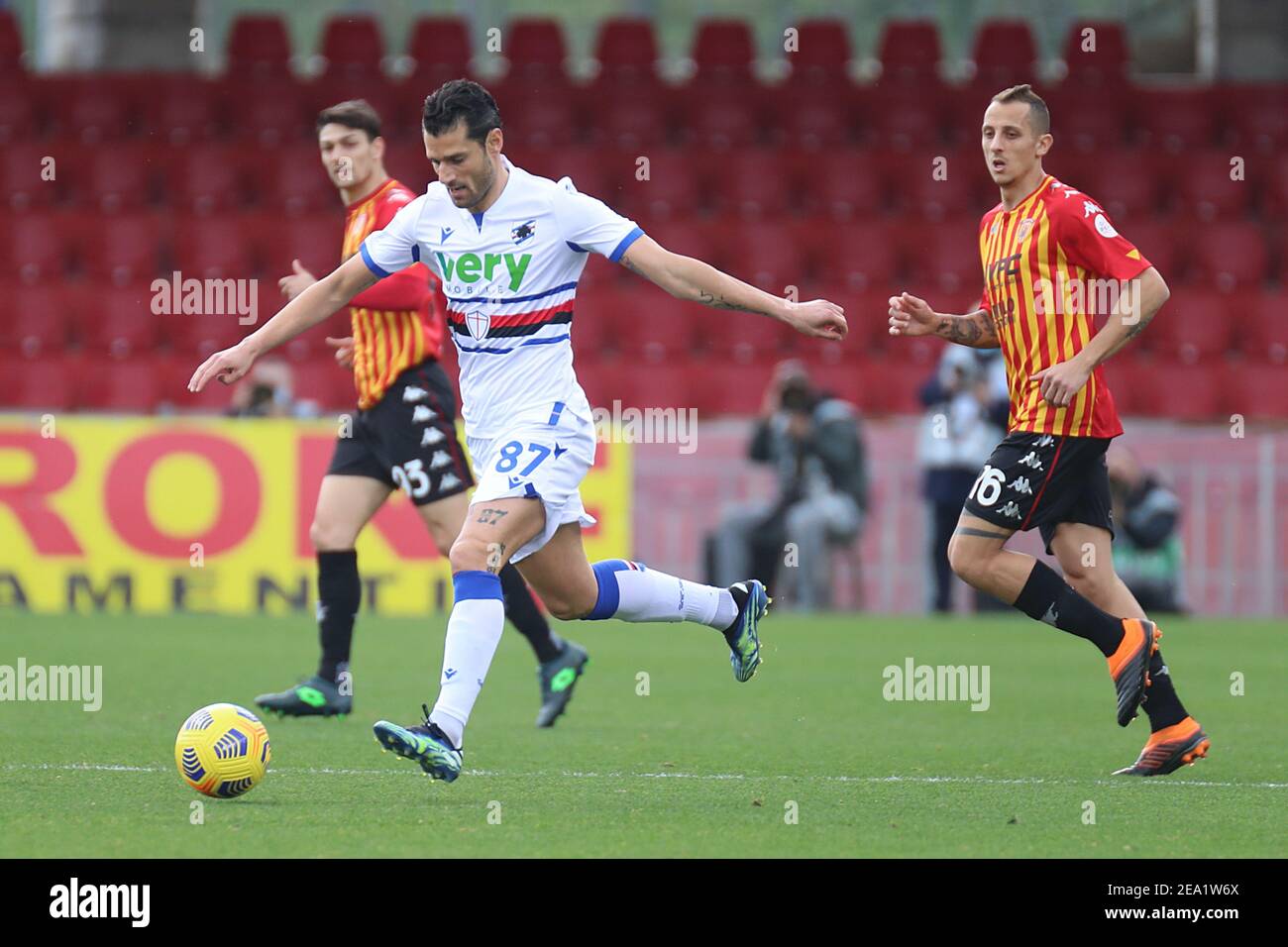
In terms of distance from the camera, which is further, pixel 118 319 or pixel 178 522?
pixel 118 319

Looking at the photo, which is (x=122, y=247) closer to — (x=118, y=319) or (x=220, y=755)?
(x=118, y=319)

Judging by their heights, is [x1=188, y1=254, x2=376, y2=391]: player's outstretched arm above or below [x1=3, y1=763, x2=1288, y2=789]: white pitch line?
above

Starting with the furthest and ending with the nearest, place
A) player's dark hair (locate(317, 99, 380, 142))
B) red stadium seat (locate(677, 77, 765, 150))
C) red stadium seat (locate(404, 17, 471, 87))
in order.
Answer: red stadium seat (locate(404, 17, 471, 87)) → red stadium seat (locate(677, 77, 765, 150)) → player's dark hair (locate(317, 99, 380, 142))

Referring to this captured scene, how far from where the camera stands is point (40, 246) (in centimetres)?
1703

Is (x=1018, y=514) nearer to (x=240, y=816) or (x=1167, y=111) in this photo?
(x=240, y=816)

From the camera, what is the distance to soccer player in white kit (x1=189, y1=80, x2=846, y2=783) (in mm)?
5848

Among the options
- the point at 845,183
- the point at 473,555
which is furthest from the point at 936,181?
the point at 473,555

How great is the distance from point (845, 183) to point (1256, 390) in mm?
4200

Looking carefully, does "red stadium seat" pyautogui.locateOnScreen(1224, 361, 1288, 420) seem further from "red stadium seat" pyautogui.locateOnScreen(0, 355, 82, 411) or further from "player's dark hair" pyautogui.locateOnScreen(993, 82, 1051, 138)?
"player's dark hair" pyautogui.locateOnScreen(993, 82, 1051, 138)

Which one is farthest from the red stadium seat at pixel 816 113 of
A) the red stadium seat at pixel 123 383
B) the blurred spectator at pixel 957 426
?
the red stadium seat at pixel 123 383

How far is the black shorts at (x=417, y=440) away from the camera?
309 inches

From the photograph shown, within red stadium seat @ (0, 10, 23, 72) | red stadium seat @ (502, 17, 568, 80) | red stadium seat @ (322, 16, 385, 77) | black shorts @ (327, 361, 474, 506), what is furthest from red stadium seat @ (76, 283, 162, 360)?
black shorts @ (327, 361, 474, 506)

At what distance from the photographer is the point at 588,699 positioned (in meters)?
8.93

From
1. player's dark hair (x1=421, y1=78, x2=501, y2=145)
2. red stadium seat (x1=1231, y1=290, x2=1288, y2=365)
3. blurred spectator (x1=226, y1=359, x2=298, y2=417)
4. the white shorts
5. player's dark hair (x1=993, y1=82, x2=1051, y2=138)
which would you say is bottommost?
the white shorts
